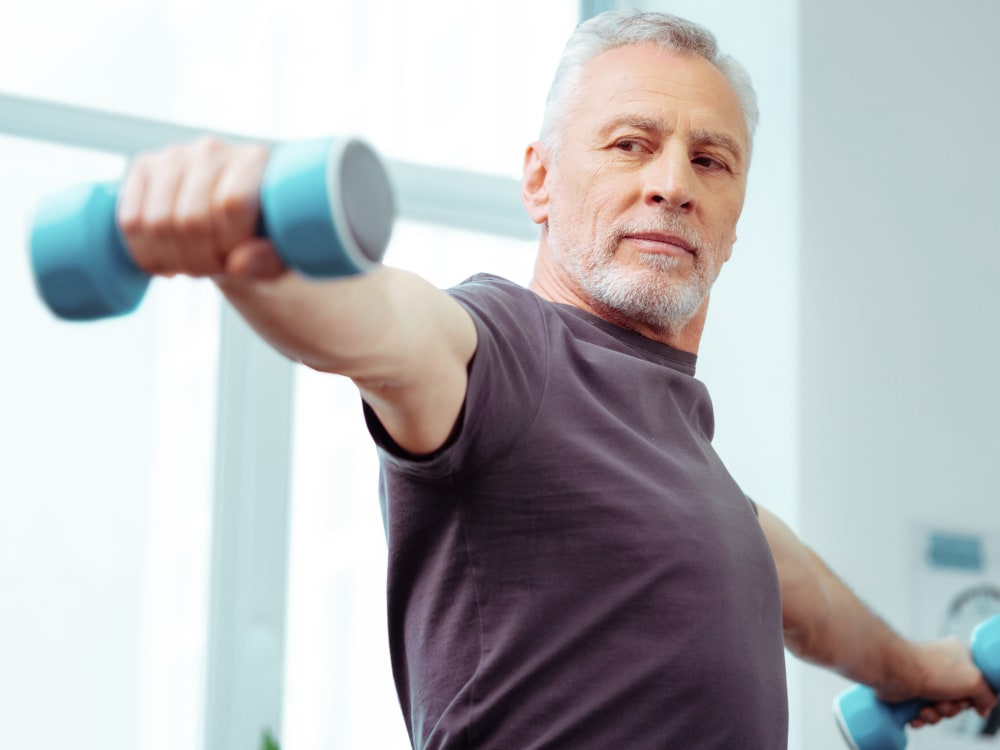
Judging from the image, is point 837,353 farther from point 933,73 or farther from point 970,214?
point 933,73

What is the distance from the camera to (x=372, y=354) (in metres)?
0.70

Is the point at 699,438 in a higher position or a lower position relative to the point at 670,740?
higher

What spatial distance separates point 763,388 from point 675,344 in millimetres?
1089

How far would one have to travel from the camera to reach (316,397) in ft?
7.45

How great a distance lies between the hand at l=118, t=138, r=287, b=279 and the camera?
1.80 feet

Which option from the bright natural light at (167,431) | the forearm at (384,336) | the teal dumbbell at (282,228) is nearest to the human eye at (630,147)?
the forearm at (384,336)

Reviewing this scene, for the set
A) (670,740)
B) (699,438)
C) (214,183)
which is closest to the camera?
(214,183)

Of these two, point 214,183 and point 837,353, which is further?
point 837,353

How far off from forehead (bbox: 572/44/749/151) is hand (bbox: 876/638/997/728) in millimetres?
645

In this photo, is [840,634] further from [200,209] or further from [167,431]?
[167,431]

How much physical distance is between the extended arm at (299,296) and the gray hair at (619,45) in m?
0.47

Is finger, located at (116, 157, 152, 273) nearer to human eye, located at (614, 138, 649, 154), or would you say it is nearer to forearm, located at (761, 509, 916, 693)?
human eye, located at (614, 138, 649, 154)

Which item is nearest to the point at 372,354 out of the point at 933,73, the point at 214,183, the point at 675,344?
the point at 214,183

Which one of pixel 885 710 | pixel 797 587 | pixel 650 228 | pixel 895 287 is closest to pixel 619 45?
pixel 650 228
